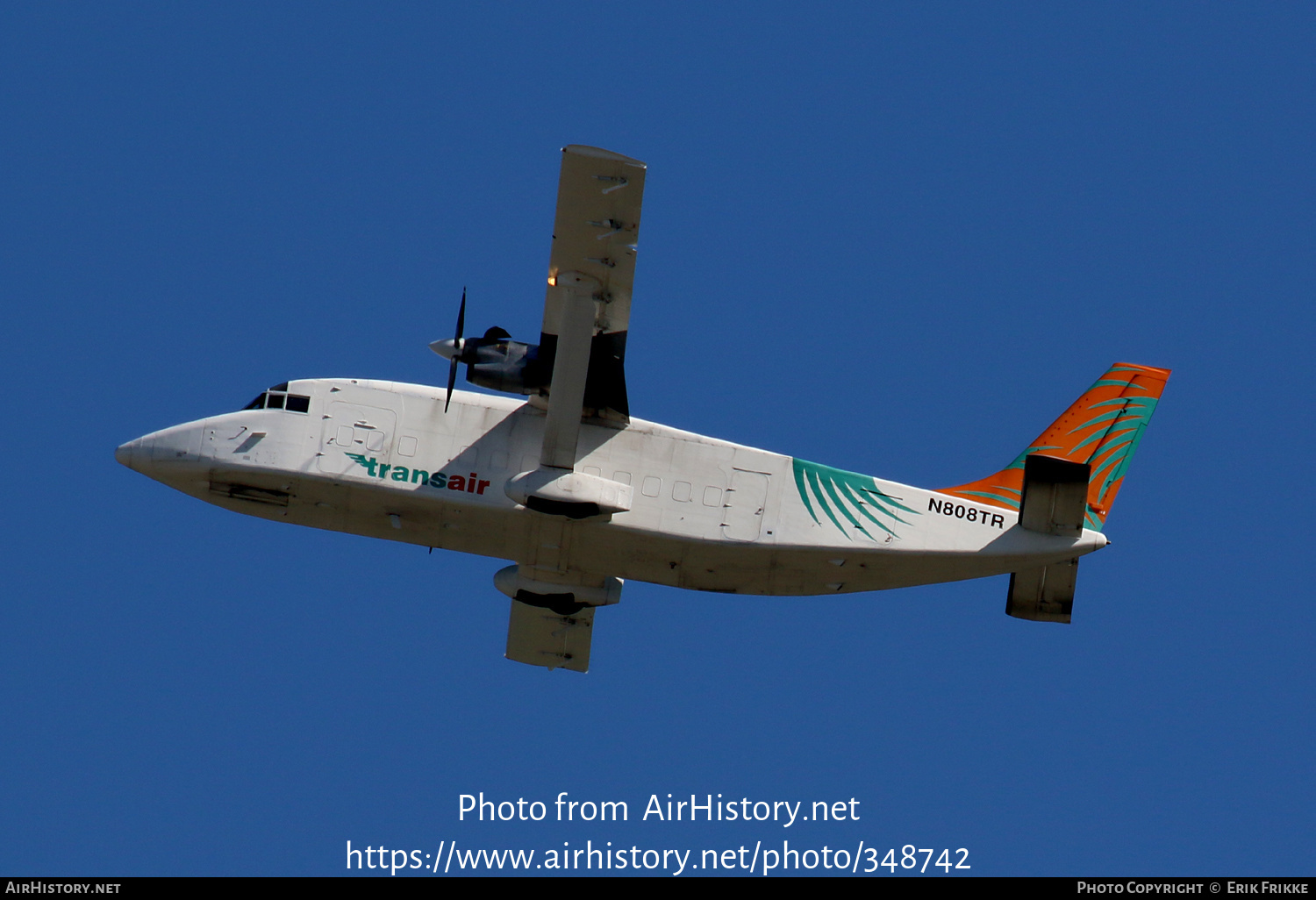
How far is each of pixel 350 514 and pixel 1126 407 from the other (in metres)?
11.9

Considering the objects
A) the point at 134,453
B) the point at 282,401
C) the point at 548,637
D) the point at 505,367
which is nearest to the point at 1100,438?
the point at 505,367

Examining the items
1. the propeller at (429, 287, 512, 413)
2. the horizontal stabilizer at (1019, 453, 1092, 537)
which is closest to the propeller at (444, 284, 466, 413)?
the propeller at (429, 287, 512, 413)

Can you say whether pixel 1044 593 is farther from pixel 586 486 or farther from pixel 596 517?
pixel 586 486

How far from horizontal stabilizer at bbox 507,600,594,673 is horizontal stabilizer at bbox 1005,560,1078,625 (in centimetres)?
684

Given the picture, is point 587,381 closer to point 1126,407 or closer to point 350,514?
point 350,514

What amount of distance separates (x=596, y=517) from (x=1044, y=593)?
6.89 metres

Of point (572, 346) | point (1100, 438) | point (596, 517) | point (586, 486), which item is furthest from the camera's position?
point (1100, 438)

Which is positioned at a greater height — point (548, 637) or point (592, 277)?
point (592, 277)

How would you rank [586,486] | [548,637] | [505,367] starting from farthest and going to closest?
[548,637] → [505,367] → [586,486]

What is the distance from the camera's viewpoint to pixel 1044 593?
21.3 m

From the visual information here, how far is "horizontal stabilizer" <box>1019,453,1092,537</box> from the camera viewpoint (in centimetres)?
2016

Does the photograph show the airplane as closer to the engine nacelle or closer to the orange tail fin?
the engine nacelle
